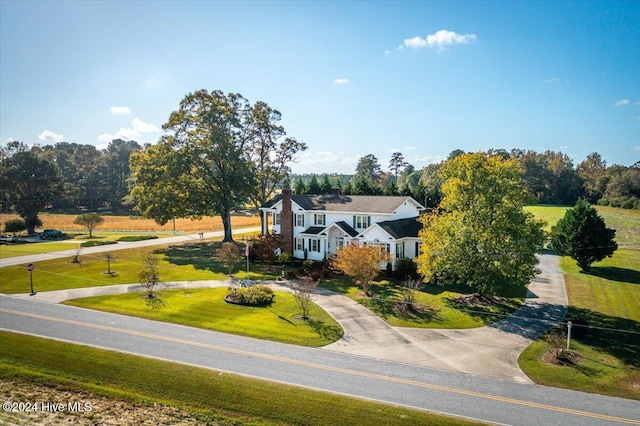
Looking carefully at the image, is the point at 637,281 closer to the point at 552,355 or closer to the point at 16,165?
the point at 552,355

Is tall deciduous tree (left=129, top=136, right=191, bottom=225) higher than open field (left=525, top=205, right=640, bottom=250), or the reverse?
tall deciduous tree (left=129, top=136, right=191, bottom=225)

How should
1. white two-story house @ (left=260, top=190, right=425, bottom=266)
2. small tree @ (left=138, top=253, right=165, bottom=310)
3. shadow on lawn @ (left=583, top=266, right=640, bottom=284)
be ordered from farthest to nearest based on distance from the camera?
1. white two-story house @ (left=260, top=190, right=425, bottom=266)
2. shadow on lawn @ (left=583, top=266, right=640, bottom=284)
3. small tree @ (left=138, top=253, right=165, bottom=310)

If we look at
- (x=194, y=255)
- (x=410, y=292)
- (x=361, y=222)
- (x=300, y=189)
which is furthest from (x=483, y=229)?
(x=300, y=189)

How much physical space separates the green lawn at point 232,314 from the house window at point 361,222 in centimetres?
1486

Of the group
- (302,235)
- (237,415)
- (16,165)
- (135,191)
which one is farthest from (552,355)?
(16,165)

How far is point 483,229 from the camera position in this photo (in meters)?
29.7

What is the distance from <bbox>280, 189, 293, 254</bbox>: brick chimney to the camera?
47.8 meters

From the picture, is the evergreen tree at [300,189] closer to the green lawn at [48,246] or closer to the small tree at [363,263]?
the green lawn at [48,246]

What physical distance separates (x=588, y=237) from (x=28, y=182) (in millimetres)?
87776

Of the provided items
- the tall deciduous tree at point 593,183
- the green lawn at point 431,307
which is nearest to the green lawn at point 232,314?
the green lawn at point 431,307

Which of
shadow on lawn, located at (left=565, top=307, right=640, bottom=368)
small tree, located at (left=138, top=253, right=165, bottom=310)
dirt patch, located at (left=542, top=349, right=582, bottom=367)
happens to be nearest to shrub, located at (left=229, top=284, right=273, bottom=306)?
small tree, located at (left=138, top=253, right=165, bottom=310)

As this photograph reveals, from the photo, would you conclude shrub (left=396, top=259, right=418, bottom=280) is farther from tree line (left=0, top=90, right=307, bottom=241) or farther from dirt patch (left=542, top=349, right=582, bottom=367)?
tree line (left=0, top=90, right=307, bottom=241)

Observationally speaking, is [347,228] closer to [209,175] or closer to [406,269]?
[406,269]

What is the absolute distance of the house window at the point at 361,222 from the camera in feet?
144
